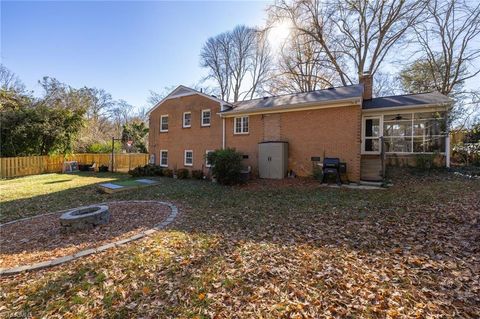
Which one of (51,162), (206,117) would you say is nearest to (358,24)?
(206,117)

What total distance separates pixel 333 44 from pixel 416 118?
39.7 ft

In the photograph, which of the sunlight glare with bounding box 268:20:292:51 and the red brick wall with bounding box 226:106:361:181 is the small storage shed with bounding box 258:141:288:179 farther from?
the sunlight glare with bounding box 268:20:292:51

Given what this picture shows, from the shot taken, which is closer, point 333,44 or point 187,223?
point 187,223

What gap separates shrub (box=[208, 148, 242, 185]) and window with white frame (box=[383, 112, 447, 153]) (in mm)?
7919

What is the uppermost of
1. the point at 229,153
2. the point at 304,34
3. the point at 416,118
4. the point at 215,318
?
the point at 304,34

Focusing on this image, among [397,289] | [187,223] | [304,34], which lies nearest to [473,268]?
[397,289]

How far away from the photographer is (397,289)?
2803mm

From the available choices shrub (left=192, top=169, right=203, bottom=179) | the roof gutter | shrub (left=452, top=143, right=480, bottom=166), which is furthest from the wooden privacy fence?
shrub (left=452, top=143, right=480, bottom=166)

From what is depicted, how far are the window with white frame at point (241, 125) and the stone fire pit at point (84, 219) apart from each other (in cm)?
891

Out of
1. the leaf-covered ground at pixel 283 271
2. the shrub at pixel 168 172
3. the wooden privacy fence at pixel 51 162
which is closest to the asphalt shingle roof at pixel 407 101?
the leaf-covered ground at pixel 283 271

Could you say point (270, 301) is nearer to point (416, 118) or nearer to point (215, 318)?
point (215, 318)

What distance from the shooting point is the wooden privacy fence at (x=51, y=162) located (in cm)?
1573

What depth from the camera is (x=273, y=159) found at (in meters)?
11.7

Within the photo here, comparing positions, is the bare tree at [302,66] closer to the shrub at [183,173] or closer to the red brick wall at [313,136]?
the red brick wall at [313,136]
